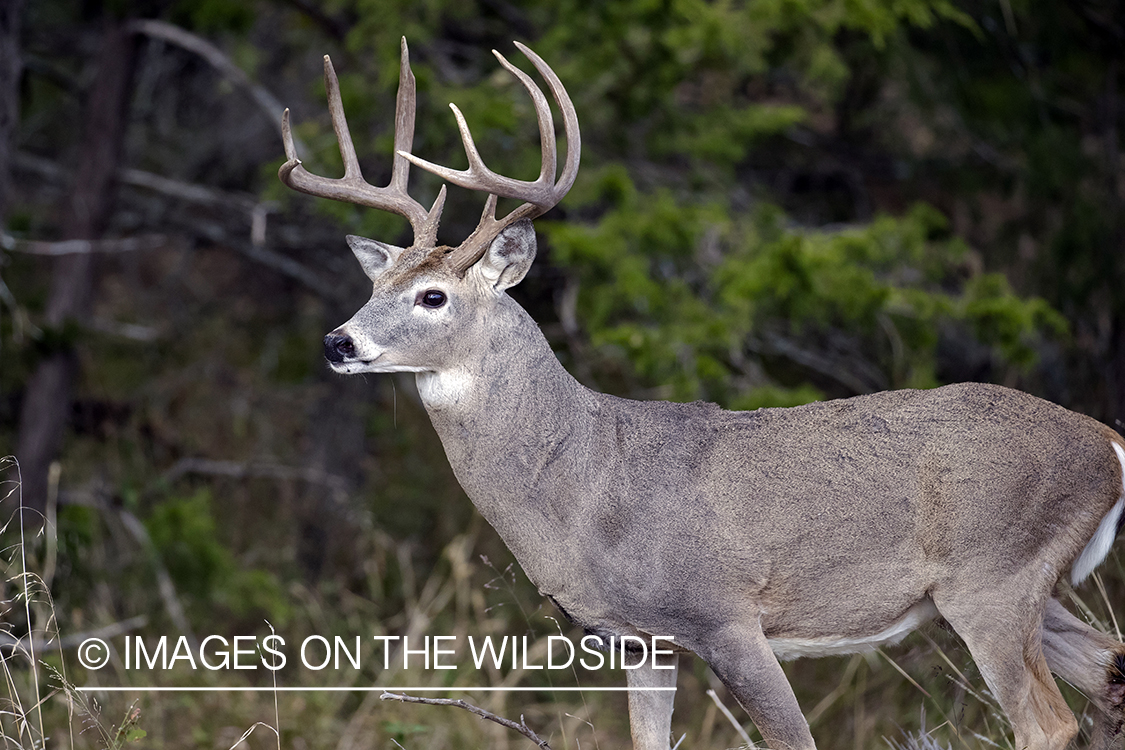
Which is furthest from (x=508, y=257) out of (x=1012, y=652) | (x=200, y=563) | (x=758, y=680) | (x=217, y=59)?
(x=200, y=563)

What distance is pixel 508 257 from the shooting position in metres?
3.63

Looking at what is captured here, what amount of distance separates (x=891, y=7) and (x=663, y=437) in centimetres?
318

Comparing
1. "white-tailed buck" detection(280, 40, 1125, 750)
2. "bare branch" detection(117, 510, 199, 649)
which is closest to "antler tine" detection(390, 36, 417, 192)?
"white-tailed buck" detection(280, 40, 1125, 750)

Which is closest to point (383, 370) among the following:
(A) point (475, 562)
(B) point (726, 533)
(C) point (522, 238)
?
(C) point (522, 238)

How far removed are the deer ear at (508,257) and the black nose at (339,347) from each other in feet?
1.52

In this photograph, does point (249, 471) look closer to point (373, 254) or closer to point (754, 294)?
point (754, 294)

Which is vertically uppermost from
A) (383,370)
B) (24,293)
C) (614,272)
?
(383,370)

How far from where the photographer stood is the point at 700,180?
6926 mm

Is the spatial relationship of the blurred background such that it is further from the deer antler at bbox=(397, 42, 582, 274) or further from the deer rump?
the deer antler at bbox=(397, 42, 582, 274)

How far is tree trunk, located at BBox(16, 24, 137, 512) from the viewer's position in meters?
7.18

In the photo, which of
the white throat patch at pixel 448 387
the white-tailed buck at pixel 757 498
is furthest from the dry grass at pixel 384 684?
the white throat patch at pixel 448 387

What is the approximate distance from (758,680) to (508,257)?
143 cm

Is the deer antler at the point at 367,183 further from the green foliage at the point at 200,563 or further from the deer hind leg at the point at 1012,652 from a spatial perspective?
the green foliage at the point at 200,563

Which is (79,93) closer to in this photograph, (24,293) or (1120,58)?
(24,293)
